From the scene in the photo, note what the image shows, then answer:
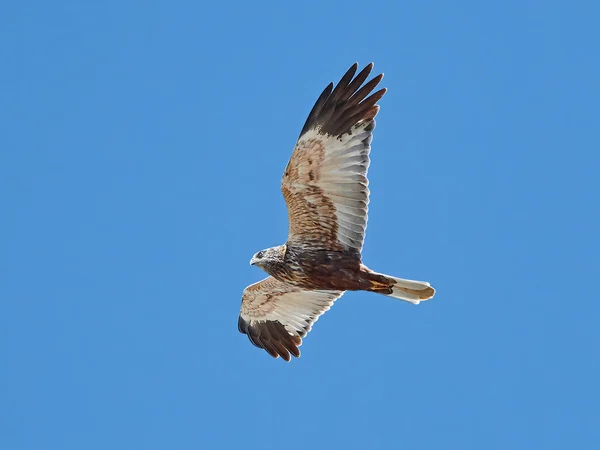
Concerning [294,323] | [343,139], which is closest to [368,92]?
[343,139]

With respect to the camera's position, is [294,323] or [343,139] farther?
[294,323]

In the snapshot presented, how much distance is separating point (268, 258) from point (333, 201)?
1.33 metres

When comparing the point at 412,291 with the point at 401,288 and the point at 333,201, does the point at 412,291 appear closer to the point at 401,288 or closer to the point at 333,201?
the point at 401,288

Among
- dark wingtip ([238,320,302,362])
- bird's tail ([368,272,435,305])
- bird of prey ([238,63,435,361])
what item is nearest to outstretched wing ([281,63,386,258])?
bird of prey ([238,63,435,361])

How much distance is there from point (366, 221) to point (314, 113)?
5.42ft

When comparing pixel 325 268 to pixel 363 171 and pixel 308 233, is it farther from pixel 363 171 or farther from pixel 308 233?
pixel 363 171

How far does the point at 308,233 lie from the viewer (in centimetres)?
1431

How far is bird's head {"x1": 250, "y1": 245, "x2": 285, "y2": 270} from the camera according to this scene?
14379 mm

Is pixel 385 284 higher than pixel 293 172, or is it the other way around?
pixel 293 172

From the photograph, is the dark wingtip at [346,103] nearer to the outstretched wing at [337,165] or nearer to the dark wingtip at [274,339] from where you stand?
the outstretched wing at [337,165]

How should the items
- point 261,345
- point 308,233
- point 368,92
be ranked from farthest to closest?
1. point 261,345
2. point 308,233
3. point 368,92

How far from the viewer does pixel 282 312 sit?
16219 millimetres

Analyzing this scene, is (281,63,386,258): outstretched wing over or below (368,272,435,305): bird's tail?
over

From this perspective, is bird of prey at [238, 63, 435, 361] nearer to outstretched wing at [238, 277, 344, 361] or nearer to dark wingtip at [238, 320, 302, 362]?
outstretched wing at [238, 277, 344, 361]
